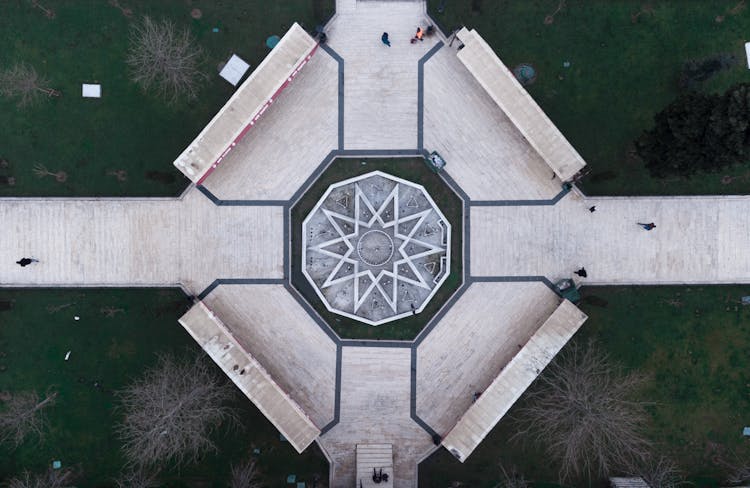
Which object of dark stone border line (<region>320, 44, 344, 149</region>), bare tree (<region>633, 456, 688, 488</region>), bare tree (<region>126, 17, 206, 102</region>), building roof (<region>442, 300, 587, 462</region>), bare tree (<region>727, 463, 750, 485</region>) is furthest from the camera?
dark stone border line (<region>320, 44, 344, 149</region>)

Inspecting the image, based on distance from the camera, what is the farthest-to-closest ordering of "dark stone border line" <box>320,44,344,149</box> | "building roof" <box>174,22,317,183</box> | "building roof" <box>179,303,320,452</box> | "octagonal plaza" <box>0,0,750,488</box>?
"dark stone border line" <box>320,44,344,149</box> < "octagonal plaza" <box>0,0,750,488</box> < "building roof" <box>179,303,320,452</box> < "building roof" <box>174,22,317,183</box>

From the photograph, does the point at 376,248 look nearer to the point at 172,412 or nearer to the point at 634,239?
the point at 172,412

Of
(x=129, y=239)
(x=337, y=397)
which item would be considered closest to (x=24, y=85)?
(x=129, y=239)

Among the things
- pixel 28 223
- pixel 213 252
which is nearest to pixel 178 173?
pixel 213 252

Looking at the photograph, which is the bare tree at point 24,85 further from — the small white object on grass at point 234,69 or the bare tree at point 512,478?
the bare tree at point 512,478

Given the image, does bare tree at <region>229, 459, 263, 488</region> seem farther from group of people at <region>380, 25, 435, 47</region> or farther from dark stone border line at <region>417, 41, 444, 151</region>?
group of people at <region>380, 25, 435, 47</region>

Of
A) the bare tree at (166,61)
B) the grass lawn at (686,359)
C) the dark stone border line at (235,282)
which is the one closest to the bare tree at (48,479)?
the dark stone border line at (235,282)

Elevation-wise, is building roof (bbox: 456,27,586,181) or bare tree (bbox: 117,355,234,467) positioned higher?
building roof (bbox: 456,27,586,181)

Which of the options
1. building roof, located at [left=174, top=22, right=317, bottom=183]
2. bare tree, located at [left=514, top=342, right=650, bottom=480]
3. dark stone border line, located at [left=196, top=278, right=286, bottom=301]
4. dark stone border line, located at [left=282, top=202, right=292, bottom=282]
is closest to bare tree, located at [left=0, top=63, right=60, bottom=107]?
building roof, located at [left=174, top=22, right=317, bottom=183]
